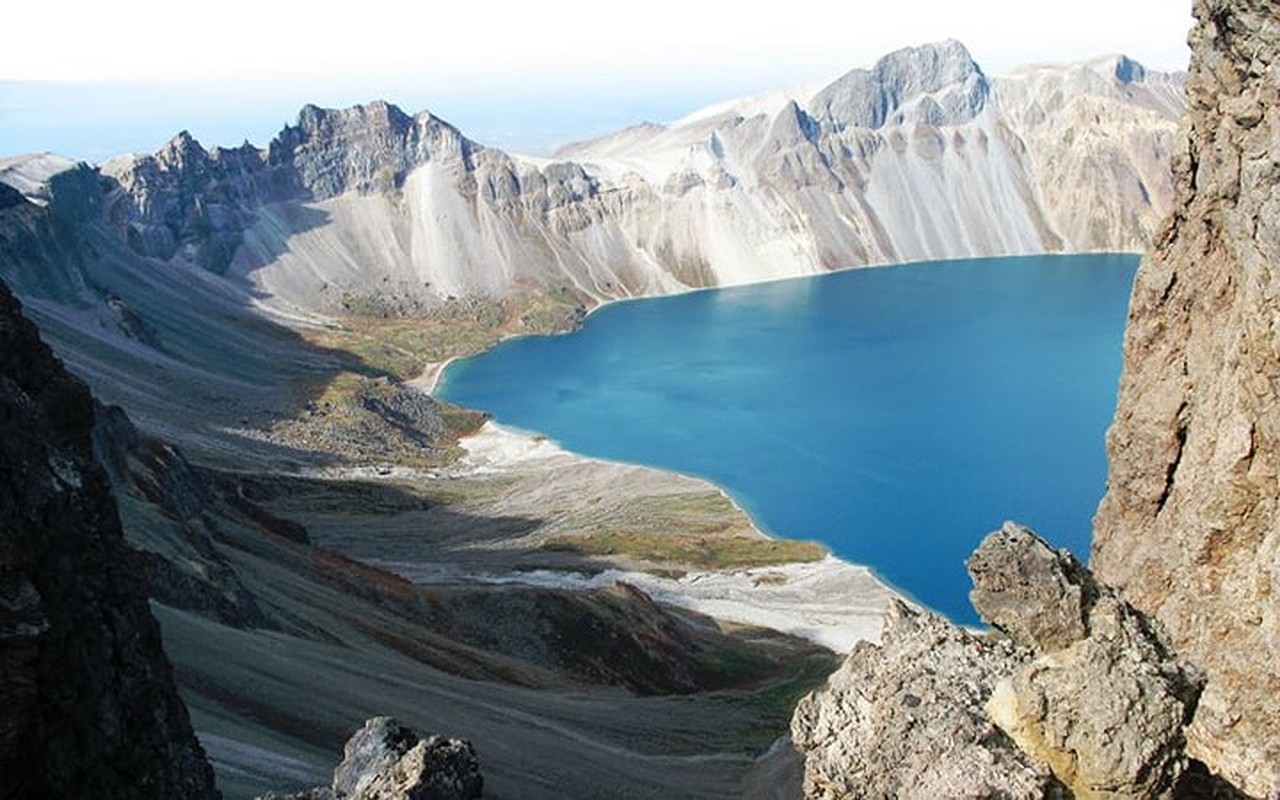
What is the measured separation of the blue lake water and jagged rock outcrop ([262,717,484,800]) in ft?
197

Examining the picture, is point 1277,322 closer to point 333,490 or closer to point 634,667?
point 634,667

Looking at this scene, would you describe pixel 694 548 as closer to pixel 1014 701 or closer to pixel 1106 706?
pixel 1014 701

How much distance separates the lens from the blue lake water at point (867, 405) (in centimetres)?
8850

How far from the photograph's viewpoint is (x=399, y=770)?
1753 cm

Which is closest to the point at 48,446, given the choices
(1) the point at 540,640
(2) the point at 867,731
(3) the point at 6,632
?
(3) the point at 6,632

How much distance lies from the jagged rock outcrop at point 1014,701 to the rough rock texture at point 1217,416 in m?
12.9

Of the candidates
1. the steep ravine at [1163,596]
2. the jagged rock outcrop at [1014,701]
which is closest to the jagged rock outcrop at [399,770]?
the steep ravine at [1163,596]

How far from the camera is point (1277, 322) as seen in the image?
29156 mm

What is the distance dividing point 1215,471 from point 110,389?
9086 centimetres

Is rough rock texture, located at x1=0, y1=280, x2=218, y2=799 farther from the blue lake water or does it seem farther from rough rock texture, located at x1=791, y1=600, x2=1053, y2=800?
the blue lake water

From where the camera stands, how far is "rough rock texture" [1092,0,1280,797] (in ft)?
89.1

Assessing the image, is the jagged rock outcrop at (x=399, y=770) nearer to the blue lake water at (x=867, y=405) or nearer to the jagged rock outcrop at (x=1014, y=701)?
the jagged rock outcrop at (x=1014, y=701)

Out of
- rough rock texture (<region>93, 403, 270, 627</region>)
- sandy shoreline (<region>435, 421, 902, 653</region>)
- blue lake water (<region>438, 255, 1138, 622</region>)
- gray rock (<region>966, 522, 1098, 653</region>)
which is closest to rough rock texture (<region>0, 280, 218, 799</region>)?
rough rock texture (<region>93, 403, 270, 627</region>)

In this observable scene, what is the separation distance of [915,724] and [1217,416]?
80.2ft
